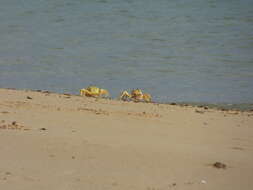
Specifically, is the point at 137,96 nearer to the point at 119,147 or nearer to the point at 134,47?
the point at 119,147

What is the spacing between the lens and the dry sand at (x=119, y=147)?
496cm

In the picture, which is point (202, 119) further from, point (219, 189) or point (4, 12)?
point (4, 12)

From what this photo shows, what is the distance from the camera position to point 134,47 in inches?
589

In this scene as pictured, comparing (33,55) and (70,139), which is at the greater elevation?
(33,55)

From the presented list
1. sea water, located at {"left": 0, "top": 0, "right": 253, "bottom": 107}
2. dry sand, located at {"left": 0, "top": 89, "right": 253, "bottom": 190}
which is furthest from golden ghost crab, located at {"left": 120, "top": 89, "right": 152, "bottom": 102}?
dry sand, located at {"left": 0, "top": 89, "right": 253, "bottom": 190}

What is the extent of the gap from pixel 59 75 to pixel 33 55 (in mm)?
2104

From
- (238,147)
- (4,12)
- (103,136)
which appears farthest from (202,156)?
(4,12)

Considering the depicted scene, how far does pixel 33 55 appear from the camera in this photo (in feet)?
46.1

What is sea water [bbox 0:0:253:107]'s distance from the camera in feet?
37.3

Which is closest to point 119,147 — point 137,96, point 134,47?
point 137,96

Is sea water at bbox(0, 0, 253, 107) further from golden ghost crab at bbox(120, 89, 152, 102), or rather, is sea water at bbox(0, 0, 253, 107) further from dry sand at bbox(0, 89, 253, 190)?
dry sand at bbox(0, 89, 253, 190)

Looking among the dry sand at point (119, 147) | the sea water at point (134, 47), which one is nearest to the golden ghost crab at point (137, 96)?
the sea water at point (134, 47)

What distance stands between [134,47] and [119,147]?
30.2 ft

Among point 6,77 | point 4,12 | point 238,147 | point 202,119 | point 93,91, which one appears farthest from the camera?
point 4,12
